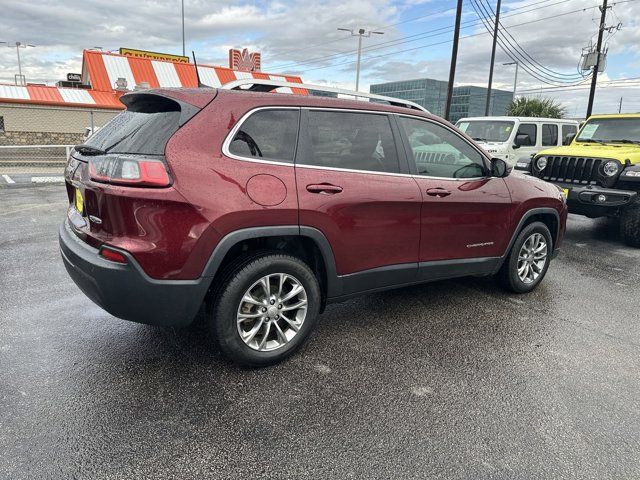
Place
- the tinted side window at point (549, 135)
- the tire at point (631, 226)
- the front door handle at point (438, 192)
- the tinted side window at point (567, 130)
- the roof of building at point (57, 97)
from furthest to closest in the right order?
the roof of building at point (57, 97) → the tinted side window at point (567, 130) → the tinted side window at point (549, 135) → the tire at point (631, 226) → the front door handle at point (438, 192)

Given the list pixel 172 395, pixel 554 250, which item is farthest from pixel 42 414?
pixel 554 250

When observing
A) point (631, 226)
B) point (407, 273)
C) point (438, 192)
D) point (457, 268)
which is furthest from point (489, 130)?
point (407, 273)

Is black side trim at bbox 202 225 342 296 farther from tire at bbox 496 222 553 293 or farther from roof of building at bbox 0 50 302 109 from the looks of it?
roof of building at bbox 0 50 302 109

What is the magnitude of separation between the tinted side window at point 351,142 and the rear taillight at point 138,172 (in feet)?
2.95

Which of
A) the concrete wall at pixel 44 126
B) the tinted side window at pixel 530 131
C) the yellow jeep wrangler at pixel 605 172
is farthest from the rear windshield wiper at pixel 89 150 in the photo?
the concrete wall at pixel 44 126

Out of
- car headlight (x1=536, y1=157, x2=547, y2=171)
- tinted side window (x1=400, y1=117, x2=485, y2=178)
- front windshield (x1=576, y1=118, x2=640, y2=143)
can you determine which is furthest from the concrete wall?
tinted side window (x1=400, y1=117, x2=485, y2=178)

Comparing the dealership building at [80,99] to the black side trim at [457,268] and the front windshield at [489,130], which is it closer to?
the front windshield at [489,130]

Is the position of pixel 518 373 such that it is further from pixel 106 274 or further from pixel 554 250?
pixel 106 274

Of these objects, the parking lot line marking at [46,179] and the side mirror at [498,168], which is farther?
the parking lot line marking at [46,179]

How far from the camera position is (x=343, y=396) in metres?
2.86

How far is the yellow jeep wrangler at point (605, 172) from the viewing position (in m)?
6.81

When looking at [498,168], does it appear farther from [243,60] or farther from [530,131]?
[243,60]

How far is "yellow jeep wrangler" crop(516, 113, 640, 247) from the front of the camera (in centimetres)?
681

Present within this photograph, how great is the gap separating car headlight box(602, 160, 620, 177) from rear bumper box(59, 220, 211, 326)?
6.52 metres
